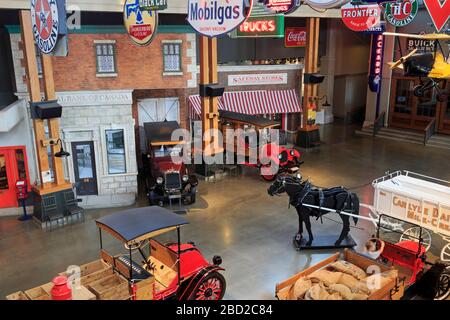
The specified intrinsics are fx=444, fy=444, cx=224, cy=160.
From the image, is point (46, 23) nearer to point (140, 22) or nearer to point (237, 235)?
point (140, 22)

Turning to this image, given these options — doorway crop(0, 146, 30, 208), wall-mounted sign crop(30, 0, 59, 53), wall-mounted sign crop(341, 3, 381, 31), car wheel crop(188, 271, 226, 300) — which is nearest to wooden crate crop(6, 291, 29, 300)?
car wheel crop(188, 271, 226, 300)

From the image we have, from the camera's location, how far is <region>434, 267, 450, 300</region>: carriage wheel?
9180 mm

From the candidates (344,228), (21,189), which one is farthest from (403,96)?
(21,189)

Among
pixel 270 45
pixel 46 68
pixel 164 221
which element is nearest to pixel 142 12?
pixel 46 68

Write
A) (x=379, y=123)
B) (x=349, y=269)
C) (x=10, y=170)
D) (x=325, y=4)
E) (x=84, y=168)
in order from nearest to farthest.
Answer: (x=349, y=269) → (x=325, y=4) → (x=10, y=170) → (x=84, y=168) → (x=379, y=123)

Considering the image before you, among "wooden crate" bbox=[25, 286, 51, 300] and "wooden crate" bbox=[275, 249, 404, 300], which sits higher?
"wooden crate" bbox=[25, 286, 51, 300]

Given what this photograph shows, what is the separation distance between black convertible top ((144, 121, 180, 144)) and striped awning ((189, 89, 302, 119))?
150 inches

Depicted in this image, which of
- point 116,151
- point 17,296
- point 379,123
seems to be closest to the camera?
point 17,296

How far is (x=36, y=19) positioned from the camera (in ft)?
36.7

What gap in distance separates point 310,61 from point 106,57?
1033cm

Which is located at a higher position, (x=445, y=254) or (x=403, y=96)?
(x=403, y=96)

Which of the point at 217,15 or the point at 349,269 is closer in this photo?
the point at 349,269

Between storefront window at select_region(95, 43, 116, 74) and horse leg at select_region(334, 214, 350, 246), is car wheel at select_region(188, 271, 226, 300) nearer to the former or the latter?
horse leg at select_region(334, 214, 350, 246)

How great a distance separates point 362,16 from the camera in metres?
15.0
